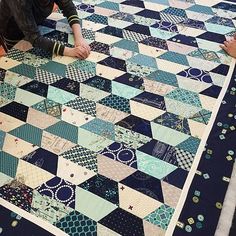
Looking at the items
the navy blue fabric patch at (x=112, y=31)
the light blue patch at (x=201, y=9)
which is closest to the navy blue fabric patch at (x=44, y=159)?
the navy blue fabric patch at (x=112, y=31)

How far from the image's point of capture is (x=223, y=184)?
92 centimetres

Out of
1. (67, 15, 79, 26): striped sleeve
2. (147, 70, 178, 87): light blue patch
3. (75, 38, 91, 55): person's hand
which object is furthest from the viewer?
(67, 15, 79, 26): striped sleeve

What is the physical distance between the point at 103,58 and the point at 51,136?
458mm

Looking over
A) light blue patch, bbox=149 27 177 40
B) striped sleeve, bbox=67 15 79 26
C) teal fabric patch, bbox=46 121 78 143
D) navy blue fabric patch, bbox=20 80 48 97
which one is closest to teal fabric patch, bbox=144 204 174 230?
teal fabric patch, bbox=46 121 78 143

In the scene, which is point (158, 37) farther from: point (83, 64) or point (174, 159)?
point (174, 159)

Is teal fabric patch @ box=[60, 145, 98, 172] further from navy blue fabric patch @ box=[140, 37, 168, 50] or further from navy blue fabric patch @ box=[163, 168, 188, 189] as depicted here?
navy blue fabric patch @ box=[140, 37, 168, 50]

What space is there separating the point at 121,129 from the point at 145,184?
0.22 meters

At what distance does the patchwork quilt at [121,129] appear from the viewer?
0.85m

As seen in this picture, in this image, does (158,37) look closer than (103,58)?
No

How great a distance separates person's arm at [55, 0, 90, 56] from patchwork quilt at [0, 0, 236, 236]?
49 mm

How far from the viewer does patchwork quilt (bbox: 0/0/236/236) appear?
85 cm

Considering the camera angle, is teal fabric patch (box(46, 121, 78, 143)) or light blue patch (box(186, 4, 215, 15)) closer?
teal fabric patch (box(46, 121, 78, 143))

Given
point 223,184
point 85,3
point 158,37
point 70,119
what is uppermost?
point 85,3

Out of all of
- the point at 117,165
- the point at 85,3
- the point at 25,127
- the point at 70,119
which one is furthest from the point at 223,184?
the point at 85,3
